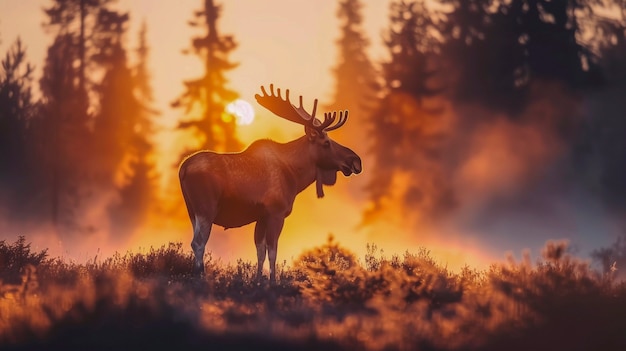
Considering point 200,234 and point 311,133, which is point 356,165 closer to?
point 311,133

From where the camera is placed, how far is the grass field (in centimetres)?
1160

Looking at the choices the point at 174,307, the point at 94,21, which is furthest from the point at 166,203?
the point at 174,307

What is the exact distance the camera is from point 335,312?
14023 millimetres

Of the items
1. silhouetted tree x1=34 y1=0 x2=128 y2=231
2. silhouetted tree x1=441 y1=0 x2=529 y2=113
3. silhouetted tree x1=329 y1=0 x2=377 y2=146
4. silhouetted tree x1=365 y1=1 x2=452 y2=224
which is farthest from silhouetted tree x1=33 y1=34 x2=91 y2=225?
silhouetted tree x1=329 y1=0 x2=377 y2=146

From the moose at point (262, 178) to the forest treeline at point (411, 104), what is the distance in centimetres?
2884

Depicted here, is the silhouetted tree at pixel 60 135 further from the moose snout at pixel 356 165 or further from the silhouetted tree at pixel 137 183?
the moose snout at pixel 356 165

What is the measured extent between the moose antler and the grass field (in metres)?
2.97

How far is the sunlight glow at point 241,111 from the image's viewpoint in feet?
173

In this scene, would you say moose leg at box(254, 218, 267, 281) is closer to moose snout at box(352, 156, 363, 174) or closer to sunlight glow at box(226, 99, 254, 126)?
moose snout at box(352, 156, 363, 174)

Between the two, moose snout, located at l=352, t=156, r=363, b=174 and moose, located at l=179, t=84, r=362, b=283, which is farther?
moose snout, located at l=352, t=156, r=363, b=174

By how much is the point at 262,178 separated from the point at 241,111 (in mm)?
36276

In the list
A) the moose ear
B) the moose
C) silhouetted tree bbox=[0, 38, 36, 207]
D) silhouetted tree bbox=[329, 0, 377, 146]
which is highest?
silhouetted tree bbox=[329, 0, 377, 146]

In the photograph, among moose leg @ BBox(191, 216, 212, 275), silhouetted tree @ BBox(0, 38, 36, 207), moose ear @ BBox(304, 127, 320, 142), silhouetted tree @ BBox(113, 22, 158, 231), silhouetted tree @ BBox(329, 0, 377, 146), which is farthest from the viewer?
silhouetted tree @ BBox(329, 0, 377, 146)

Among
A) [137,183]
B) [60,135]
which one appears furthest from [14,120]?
[137,183]
